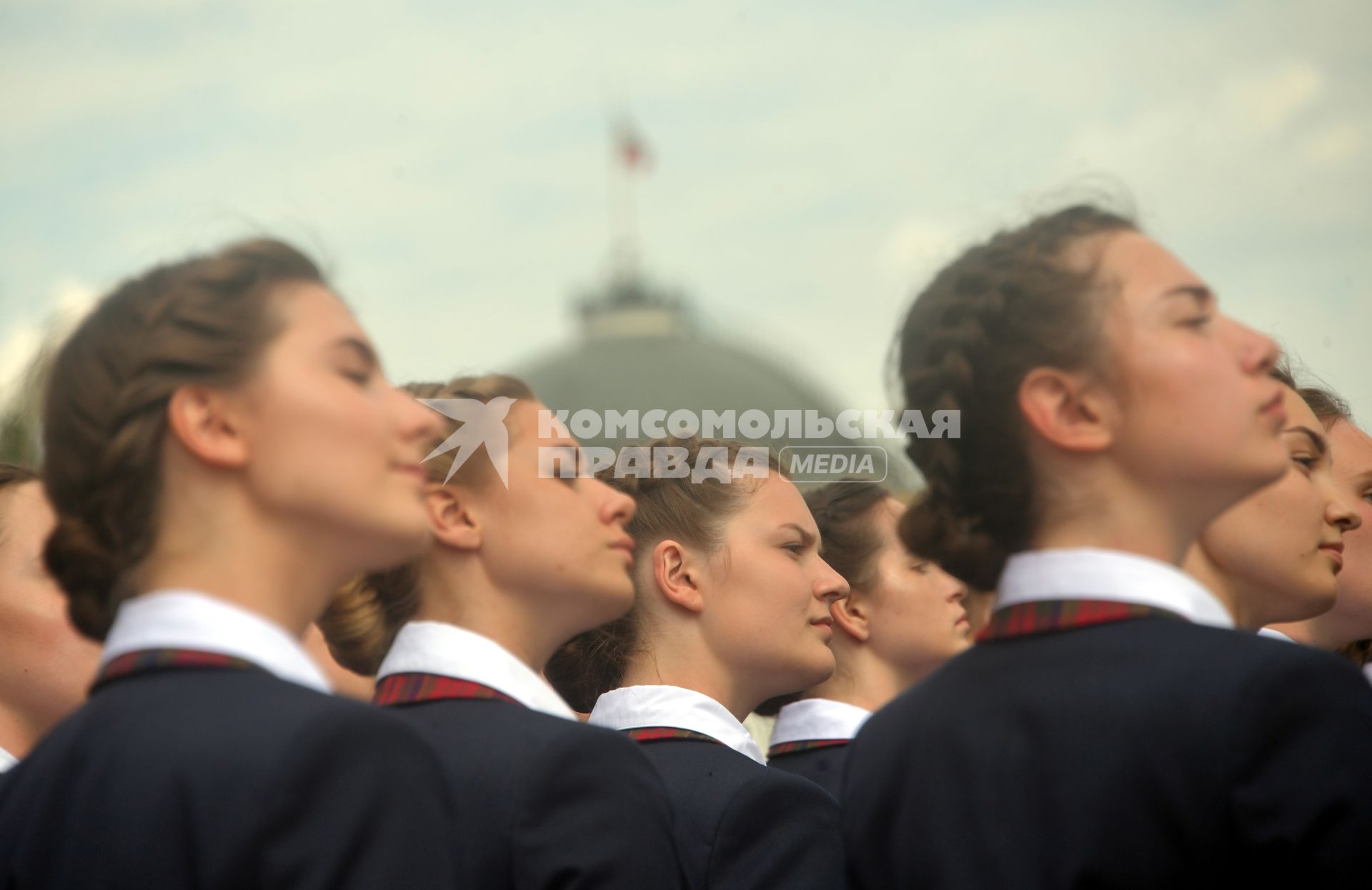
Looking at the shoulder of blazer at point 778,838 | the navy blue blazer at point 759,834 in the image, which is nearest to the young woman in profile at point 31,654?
the navy blue blazer at point 759,834

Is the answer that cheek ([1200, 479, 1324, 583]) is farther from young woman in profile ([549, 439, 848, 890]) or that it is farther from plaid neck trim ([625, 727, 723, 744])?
plaid neck trim ([625, 727, 723, 744])

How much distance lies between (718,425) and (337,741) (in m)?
5.33

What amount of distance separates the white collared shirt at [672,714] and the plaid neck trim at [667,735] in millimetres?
11

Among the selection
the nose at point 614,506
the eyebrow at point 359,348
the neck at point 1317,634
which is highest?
the eyebrow at point 359,348

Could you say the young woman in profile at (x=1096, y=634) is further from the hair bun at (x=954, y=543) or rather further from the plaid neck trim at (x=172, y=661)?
the plaid neck trim at (x=172, y=661)

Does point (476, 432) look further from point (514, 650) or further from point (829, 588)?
point (829, 588)

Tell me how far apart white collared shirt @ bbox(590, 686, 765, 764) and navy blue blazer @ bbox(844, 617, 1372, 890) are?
1.41 m

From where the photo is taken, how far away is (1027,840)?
6.84 ft

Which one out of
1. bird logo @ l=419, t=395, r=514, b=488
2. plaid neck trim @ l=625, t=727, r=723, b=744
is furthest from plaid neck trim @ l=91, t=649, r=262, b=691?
plaid neck trim @ l=625, t=727, r=723, b=744

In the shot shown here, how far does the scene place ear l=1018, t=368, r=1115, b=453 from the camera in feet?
7.44

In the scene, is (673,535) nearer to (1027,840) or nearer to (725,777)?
(725,777)

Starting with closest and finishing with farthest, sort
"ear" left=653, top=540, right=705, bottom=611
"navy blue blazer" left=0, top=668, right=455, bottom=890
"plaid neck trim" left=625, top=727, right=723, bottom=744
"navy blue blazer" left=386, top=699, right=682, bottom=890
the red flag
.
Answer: "navy blue blazer" left=0, top=668, right=455, bottom=890
"navy blue blazer" left=386, top=699, right=682, bottom=890
"plaid neck trim" left=625, top=727, right=723, bottom=744
"ear" left=653, top=540, right=705, bottom=611
the red flag

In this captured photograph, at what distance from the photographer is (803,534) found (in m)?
4.13

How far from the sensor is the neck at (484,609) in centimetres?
306
